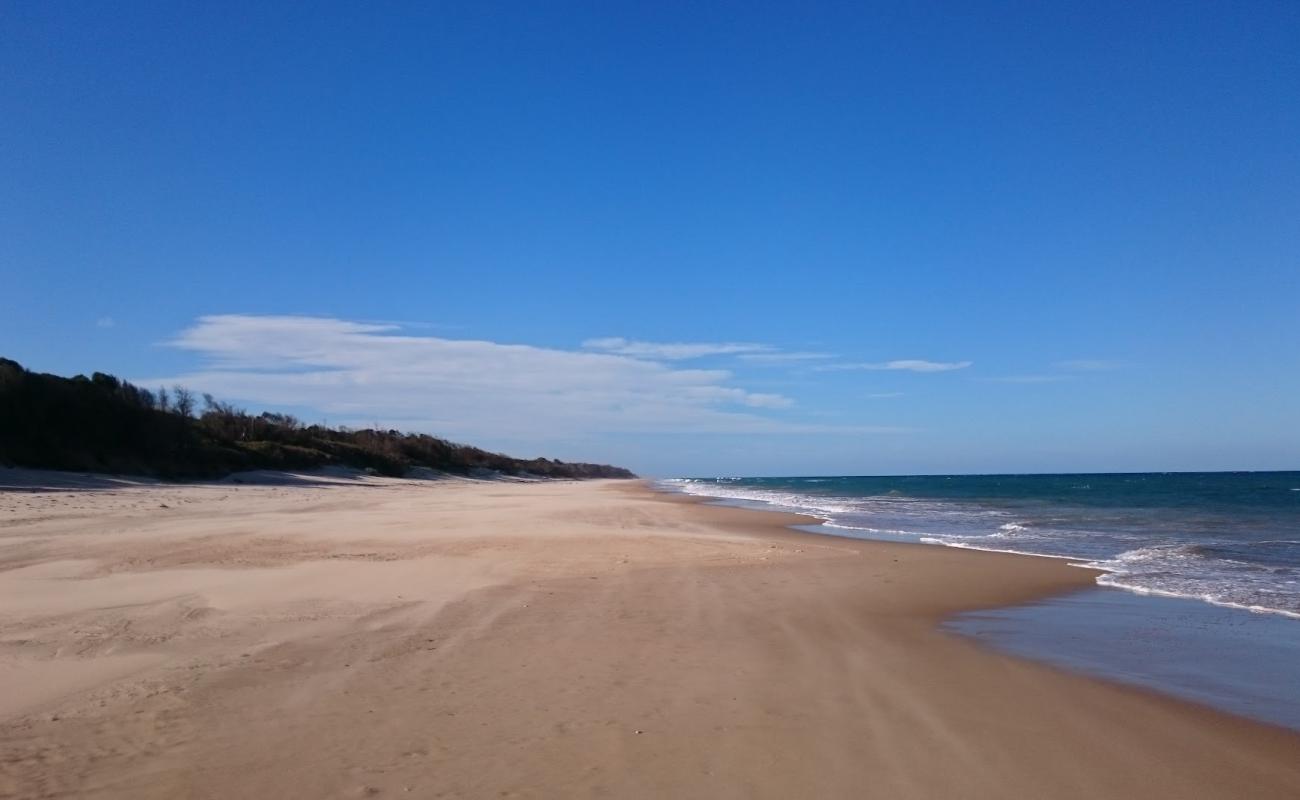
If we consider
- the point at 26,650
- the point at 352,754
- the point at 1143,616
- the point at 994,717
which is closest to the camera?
the point at 352,754

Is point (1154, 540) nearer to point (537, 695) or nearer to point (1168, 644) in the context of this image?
point (1168, 644)

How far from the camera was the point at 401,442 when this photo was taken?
270 ft

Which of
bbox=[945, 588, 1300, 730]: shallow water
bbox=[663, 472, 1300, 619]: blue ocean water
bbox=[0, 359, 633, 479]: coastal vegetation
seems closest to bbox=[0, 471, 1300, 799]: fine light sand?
bbox=[945, 588, 1300, 730]: shallow water

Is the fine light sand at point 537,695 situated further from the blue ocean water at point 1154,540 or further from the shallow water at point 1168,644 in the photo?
the blue ocean water at point 1154,540

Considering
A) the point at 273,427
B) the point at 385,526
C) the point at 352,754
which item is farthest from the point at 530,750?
the point at 273,427

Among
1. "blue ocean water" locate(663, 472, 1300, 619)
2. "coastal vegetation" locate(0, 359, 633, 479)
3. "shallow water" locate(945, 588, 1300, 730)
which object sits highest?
"coastal vegetation" locate(0, 359, 633, 479)

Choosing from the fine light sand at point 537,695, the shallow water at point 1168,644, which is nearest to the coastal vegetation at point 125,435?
the fine light sand at point 537,695

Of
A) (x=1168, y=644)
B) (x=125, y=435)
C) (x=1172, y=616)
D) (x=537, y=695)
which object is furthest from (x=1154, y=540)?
(x=125, y=435)

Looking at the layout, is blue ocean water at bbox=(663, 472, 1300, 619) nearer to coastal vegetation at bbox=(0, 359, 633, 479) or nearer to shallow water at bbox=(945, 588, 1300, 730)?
shallow water at bbox=(945, 588, 1300, 730)

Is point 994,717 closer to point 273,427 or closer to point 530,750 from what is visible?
point 530,750

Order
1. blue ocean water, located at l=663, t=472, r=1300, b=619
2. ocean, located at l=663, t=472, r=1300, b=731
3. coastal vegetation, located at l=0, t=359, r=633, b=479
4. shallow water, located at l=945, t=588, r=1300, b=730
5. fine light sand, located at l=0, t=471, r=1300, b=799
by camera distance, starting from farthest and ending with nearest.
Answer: coastal vegetation, located at l=0, t=359, r=633, b=479
blue ocean water, located at l=663, t=472, r=1300, b=619
ocean, located at l=663, t=472, r=1300, b=731
shallow water, located at l=945, t=588, r=1300, b=730
fine light sand, located at l=0, t=471, r=1300, b=799

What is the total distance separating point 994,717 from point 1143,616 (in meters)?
6.03

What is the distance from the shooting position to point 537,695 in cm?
642

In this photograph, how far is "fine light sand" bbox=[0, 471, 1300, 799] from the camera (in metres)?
4.92
